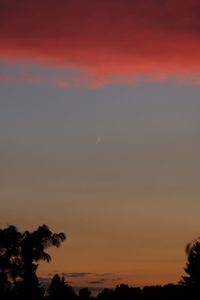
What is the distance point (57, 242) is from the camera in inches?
2869

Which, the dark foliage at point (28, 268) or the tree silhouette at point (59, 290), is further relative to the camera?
the tree silhouette at point (59, 290)

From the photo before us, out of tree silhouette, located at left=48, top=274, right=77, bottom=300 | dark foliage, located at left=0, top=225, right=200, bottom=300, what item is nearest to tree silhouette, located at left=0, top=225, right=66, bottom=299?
dark foliage, located at left=0, top=225, right=200, bottom=300

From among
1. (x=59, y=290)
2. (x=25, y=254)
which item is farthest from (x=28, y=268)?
(x=59, y=290)

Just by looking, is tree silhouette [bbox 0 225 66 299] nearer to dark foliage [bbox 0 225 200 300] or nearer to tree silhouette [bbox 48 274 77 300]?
dark foliage [bbox 0 225 200 300]

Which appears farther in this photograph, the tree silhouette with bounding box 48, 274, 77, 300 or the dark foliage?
the tree silhouette with bounding box 48, 274, 77, 300

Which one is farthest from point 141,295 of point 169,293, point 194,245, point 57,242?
point 194,245

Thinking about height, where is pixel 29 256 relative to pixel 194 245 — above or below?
below

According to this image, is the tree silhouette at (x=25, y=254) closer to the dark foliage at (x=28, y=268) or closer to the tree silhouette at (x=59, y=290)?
the dark foliage at (x=28, y=268)

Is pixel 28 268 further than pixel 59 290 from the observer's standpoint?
No

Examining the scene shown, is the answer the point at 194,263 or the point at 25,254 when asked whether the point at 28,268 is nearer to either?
the point at 25,254

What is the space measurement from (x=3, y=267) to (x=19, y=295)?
2834mm

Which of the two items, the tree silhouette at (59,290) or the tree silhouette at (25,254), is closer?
the tree silhouette at (25,254)

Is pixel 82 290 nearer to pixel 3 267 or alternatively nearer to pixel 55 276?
pixel 55 276

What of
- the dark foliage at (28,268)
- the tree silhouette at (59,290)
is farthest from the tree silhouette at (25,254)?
the tree silhouette at (59,290)
